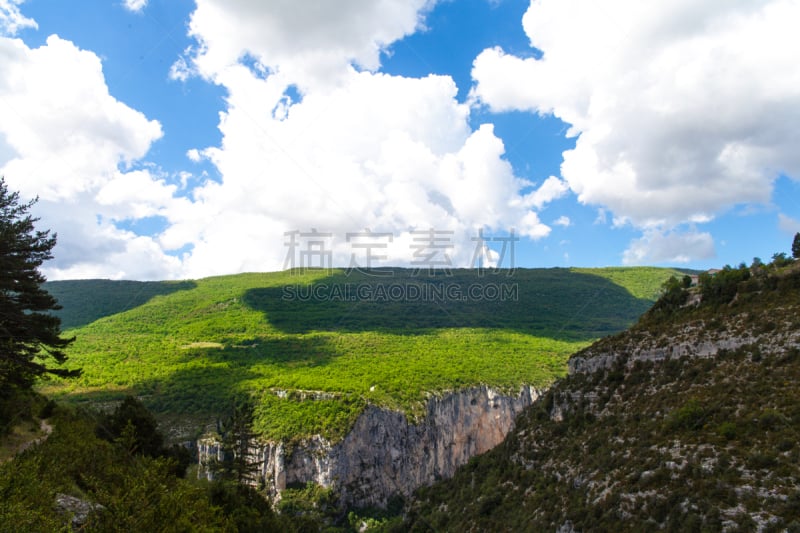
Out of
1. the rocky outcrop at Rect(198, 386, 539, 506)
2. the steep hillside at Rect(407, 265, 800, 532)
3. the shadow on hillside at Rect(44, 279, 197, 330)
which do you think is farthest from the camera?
the shadow on hillside at Rect(44, 279, 197, 330)

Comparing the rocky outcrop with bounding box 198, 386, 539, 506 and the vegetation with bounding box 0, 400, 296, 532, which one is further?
the rocky outcrop with bounding box 198, 386, 539, 506

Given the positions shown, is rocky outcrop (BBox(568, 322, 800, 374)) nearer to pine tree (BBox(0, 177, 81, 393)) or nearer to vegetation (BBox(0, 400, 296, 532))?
vegetation (BBox(0, 400, 296, 532))

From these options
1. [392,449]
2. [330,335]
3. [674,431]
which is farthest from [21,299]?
[330,335]

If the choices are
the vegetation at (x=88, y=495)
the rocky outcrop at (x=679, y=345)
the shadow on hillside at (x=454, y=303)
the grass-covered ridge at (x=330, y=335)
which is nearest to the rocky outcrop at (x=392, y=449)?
the grass-covered ridge at (x=330, y=335)

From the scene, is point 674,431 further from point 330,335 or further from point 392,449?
point 330,335

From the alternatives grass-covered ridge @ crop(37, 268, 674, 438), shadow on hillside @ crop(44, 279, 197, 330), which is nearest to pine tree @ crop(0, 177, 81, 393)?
grass-covered ridge @ crop(37, 268, 674, 438)

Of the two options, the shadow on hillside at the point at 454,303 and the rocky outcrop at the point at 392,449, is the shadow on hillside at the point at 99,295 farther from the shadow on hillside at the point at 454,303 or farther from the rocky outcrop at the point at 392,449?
the rocky outcrop at the point at 392,449

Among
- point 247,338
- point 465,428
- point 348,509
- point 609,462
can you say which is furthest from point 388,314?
point 609,462

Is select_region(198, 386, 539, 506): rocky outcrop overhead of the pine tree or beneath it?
beneath

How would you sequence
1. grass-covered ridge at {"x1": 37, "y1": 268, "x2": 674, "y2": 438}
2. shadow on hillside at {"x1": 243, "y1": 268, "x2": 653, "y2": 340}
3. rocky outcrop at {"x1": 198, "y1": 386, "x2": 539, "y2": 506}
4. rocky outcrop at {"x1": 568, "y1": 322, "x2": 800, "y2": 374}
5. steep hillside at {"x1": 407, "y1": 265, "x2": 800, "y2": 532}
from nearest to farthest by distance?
steep hillside at {"x1": 407, "y1": 265, "x2": 800, "y2": 532}, rocky outcrop at {"x1": 568, "y1": 322, "x2": 800, "y2": 374}, rocky outcrop at {"x1": 198, "y1": 386, "x2": 539, "y2": 506}, grass-covered ridge at {"x1": 37, "y1": 268, "x2": 674, "y2": 438}, shadow on hillside at {"x1": 243, "y1": 268, "x2": 653, "y2": 340}
